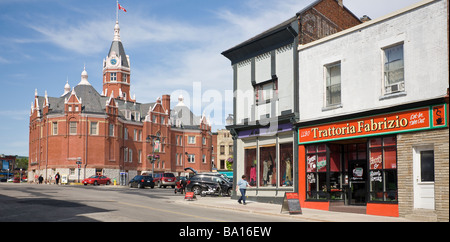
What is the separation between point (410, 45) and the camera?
18.9 meters

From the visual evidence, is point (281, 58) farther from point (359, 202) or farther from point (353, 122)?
point (359, 202)

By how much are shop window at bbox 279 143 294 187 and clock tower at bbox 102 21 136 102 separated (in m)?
77.0

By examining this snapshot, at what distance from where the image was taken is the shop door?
21.8m

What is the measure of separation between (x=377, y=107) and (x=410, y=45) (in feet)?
9.59

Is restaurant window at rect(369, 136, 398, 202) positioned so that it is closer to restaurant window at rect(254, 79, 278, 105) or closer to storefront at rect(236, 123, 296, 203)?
storefront at rect(236, 123, 296, 203)

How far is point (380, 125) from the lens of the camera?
19.8 metres

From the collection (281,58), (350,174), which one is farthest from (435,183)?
(281,58)

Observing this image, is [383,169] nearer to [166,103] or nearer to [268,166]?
[268,166]

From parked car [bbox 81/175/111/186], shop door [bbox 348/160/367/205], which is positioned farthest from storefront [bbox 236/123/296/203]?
parked car [bbox 81/175/111/186]

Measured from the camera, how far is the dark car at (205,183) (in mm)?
33966

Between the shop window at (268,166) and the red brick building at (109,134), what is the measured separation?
35362 millimetres

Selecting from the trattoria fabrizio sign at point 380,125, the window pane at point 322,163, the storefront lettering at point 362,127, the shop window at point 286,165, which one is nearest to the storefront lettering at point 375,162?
the trattoria fabrizio sign at point 380,125

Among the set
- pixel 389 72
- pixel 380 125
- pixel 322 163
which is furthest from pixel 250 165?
pixel 389 72
